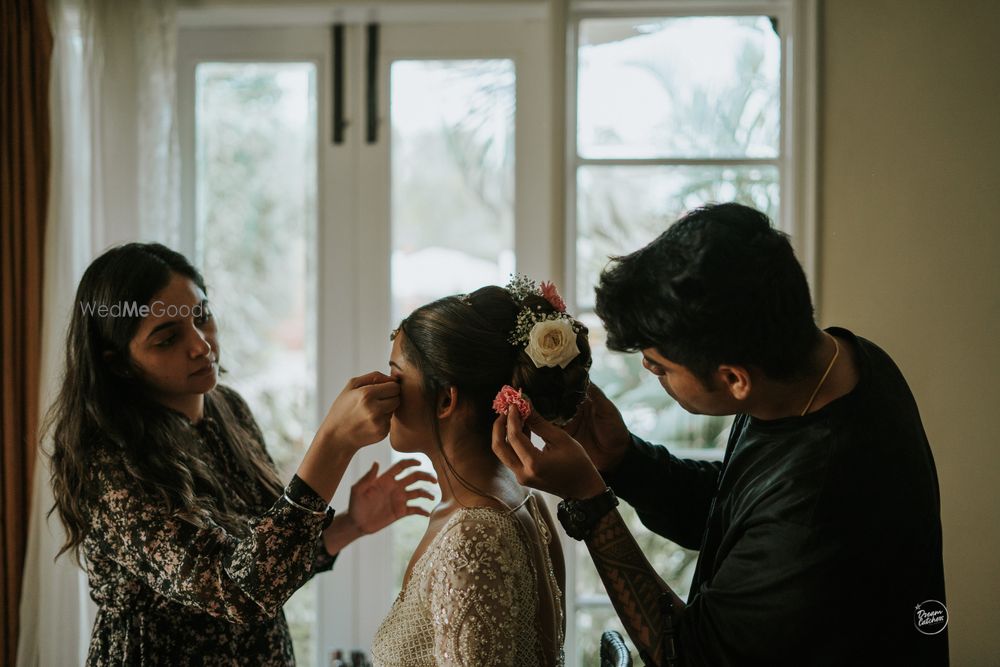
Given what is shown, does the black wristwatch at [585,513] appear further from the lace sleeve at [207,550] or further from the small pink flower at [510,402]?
the lace sleeve at [207,550]

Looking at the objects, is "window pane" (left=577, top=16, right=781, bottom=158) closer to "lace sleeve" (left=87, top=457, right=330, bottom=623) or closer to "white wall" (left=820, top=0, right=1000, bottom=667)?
"white wall" (left=820, top=0, right=1000, bottom=667)

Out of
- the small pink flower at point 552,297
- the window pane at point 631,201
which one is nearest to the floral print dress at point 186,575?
the small pink flower at point 552,297

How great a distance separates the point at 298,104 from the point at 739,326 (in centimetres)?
189

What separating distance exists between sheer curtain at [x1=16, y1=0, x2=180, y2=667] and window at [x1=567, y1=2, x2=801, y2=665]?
120 centimetres

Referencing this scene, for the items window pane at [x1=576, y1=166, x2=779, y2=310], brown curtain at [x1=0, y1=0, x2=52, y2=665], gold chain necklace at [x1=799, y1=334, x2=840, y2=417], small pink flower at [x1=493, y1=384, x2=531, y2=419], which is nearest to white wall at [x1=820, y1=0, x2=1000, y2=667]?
window pane at [x1=576, y1=166, x2=779, y2=310]

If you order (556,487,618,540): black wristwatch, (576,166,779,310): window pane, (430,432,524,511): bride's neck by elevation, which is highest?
(576,166,779,310): window pane

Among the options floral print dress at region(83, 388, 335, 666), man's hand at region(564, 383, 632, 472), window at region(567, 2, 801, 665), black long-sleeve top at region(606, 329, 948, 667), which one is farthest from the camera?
window at region(567, 2, 801, 665)

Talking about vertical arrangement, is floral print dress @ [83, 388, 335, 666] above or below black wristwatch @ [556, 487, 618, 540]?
below

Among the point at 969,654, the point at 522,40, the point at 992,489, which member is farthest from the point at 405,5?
the point at 969,654

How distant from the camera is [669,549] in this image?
2.58m

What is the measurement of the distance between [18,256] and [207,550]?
133 cm

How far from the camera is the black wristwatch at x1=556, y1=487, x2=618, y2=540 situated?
141cm

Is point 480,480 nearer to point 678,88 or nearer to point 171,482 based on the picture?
point 171,482

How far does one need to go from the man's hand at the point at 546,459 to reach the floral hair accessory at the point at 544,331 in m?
0.11
